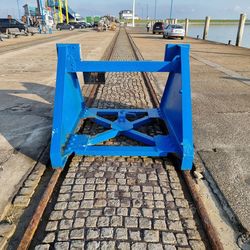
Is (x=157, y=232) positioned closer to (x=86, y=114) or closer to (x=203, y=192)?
(x=203, y=192)

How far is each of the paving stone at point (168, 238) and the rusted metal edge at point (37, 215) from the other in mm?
1176

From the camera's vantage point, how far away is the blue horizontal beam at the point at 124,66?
3539mm

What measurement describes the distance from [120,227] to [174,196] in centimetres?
75

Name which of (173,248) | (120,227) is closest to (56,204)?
(120,227)

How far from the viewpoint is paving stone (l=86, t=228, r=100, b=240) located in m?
2.28

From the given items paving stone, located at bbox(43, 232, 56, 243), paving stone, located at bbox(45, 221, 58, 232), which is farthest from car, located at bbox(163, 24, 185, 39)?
paving stone, located at bbox(43, 232, 56, 243)

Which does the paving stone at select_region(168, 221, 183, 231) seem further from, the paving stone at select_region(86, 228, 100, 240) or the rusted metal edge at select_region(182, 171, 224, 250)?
the paving stone at select_region(86, 228, 100, 240)

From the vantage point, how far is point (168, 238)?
228 centimetres

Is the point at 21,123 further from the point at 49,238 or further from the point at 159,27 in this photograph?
the point at 159,27

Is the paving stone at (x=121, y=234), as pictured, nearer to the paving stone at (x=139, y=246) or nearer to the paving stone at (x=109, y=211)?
the paving stone at (x=139, y=246)

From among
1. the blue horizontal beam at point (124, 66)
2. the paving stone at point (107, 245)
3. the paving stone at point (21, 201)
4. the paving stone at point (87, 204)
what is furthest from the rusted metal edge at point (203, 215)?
the paving stone at point (21, 201)

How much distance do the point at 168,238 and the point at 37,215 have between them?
1.25 meters

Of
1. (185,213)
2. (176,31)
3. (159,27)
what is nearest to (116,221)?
(185,213)

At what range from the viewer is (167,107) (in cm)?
447
